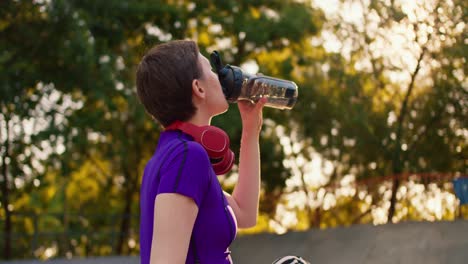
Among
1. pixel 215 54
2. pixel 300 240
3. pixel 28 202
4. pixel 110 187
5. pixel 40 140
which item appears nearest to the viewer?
pixel 215 54

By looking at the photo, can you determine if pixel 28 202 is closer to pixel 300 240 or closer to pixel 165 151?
pixel 300 240

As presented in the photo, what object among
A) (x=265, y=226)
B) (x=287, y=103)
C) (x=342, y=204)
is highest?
(x=287, y=103)

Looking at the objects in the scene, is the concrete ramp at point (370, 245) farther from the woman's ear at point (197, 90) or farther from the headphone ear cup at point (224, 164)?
the woman's ear at point (197, 90)

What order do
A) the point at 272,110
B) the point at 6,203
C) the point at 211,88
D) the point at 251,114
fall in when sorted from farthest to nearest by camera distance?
the point at 272,110, the point at 6,203, the point at 251,114, the point at 211,88

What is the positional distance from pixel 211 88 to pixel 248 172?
1.63 ft

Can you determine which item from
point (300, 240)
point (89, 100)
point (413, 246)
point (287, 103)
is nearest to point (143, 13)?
point (89, 100)

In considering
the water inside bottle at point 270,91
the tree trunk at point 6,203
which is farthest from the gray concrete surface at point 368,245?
the tree trunk at point 6,203

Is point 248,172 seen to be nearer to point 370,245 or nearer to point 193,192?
point 193,192

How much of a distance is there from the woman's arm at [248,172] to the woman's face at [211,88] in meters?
0.25

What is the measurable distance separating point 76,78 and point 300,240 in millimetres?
8841

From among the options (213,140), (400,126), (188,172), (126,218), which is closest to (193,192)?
(188,172)

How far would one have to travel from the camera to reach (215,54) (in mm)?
2547

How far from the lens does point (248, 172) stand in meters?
2.78

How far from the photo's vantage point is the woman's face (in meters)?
2.35
